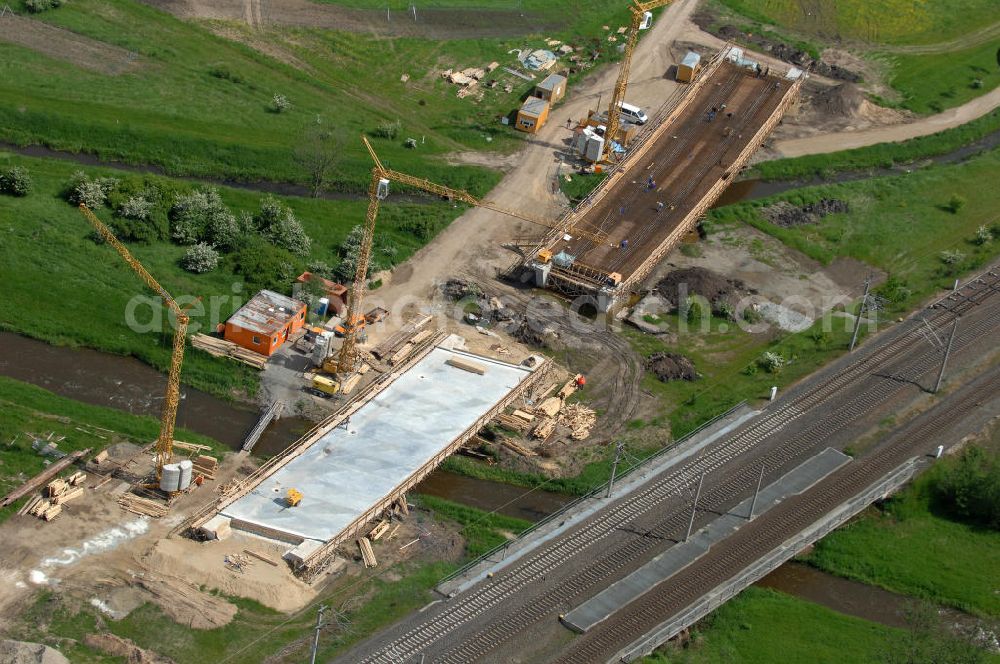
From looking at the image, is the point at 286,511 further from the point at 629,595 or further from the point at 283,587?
the point at 629,595

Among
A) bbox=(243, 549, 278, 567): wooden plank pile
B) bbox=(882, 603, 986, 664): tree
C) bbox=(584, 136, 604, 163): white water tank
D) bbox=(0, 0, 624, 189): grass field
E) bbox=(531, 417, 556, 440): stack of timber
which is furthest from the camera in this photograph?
bbox=(584, 136, 604, 163): white water tank

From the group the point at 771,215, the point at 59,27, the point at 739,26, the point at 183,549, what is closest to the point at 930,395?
the point at 771,215

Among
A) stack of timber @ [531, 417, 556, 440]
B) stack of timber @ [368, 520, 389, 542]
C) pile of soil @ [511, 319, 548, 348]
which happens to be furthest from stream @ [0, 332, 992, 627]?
pile of soil @ [511, 319, 548, 348]

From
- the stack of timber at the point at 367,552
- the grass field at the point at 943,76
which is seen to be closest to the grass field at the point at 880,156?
the grass field at the point at 943,76

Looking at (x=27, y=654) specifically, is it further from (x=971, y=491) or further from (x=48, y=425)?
(x=971, y=491)

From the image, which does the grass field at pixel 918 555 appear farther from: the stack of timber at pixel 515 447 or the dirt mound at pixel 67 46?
the dirt mound at pixel 67 46

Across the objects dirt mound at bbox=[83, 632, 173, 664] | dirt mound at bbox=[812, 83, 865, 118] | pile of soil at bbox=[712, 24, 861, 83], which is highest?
pile of soil at bbox=[712, 24, 861, 83]

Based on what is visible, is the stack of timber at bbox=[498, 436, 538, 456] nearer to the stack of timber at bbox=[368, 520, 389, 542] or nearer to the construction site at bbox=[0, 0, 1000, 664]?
the construction site at bbox=[0, 0, 1000, 664]
